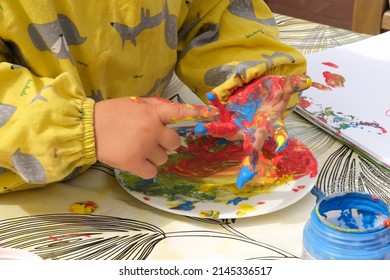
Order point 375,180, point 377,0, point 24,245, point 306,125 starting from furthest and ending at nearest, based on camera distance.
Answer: point 377,0, point 306,125, point 375,180, point 24,245

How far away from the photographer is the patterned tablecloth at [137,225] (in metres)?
0.62

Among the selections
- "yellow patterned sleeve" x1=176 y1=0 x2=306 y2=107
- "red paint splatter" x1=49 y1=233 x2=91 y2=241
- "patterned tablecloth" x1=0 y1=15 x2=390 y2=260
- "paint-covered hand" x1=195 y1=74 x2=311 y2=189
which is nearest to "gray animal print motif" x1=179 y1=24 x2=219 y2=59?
"yellow patterned sleeve" x1=176 y1=0 x2=306 y2=107

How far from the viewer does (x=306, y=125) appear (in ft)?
2.77

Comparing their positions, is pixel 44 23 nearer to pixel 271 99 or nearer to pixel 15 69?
pixel 15 69

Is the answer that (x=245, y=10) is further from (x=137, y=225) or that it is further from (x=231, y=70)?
(x=137, y=225)

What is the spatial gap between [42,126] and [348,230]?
30cm

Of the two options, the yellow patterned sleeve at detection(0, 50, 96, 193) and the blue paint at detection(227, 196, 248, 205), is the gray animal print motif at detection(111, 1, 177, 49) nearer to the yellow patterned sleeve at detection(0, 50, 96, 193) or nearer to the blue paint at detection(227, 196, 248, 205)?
the yellow patterned sleeve at detection(0, 50, 96, 193)

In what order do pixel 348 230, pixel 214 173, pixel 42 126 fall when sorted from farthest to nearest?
1. pixel 214 173
2. pixel 42 126
3. pixel 348 230

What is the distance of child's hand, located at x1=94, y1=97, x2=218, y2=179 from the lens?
65 centimetres

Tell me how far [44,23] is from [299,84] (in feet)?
0.92

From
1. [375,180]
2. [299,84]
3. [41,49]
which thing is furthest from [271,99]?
[41,49]

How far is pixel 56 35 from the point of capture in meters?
0.70

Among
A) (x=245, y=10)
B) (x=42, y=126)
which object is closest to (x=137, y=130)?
(x=42, y=126)

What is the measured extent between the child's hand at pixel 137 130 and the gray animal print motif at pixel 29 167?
2.3 inches
